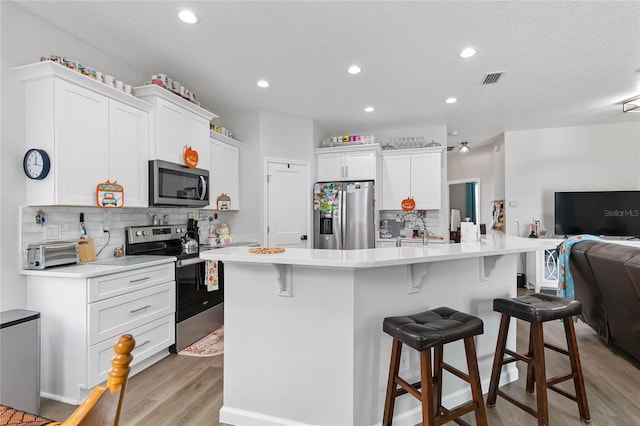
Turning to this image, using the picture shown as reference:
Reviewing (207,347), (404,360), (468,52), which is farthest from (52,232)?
(468,52)

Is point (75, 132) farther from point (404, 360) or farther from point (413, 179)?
point (413, 179)

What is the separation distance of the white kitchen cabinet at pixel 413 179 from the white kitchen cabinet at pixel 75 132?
11.8 feet

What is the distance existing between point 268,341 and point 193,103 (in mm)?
2660

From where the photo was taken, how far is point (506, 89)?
3.58m

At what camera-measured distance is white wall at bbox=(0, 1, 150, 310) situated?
6.82 ft

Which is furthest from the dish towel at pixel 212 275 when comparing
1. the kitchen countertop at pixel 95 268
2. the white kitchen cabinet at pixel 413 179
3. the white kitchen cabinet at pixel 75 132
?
the white kitchen cabinet at pixel 413 179

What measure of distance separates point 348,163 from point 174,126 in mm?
2520

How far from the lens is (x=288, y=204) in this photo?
14.9 feet

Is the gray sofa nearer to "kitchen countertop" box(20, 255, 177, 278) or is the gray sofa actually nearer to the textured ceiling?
the textured ceiling

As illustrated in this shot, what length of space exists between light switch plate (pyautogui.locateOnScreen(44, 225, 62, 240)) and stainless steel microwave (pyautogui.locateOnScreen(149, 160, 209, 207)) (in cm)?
71

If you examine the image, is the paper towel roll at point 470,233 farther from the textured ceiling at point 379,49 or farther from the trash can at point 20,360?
the trash can at point 20,360

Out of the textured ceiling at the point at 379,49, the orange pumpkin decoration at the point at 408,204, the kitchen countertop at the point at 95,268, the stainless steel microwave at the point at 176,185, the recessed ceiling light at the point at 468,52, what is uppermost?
the textured ceiling at the point at 379,49

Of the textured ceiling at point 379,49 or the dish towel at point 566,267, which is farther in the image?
the dish towel at point 566,267

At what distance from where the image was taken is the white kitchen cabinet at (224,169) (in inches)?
152
